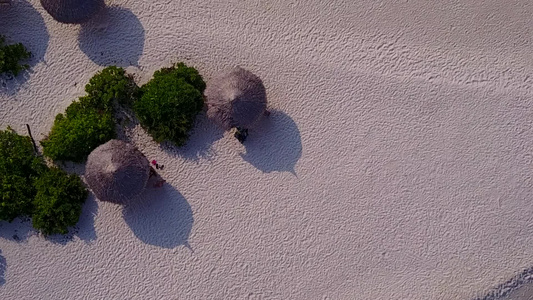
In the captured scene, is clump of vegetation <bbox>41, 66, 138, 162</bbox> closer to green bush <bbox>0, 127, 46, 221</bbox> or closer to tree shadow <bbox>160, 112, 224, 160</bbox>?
green bush <bbox>0, 127, 46, 221</bbox>

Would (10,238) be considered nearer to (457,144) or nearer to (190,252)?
(190,252)

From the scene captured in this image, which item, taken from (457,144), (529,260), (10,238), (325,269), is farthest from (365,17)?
(10,238)

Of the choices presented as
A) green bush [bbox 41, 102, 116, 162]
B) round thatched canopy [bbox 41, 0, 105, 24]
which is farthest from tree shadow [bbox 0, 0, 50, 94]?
green bush [bbox 41, 102, 116, 162]

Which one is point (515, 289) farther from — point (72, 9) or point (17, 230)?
point (72, 9)

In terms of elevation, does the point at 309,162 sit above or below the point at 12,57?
below

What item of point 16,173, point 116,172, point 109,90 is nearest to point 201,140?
point 116,172

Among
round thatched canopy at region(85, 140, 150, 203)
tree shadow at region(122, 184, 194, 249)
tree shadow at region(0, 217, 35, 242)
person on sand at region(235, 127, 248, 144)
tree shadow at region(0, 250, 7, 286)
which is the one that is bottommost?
tree shadow at region(0, 250, 7, 286)

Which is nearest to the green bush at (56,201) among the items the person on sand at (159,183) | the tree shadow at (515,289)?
the person on sand at (159,183)
